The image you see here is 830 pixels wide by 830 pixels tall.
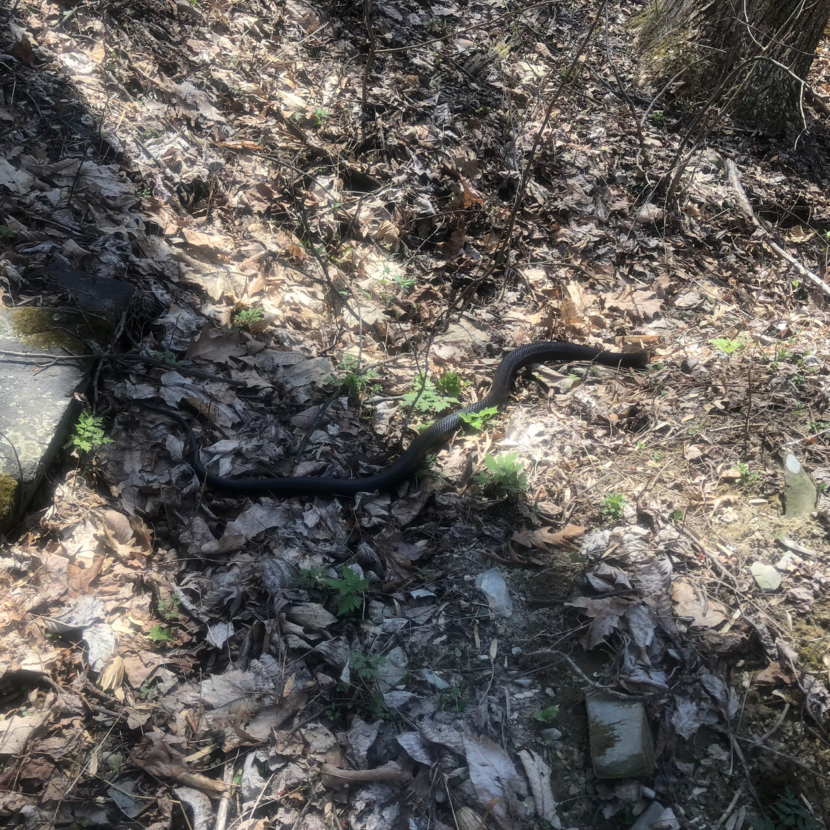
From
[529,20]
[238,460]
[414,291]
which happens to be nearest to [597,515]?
[238,460]

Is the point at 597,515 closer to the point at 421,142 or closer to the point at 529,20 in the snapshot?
the point at 421,142

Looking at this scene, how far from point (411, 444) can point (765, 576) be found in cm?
208

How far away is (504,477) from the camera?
354 cm

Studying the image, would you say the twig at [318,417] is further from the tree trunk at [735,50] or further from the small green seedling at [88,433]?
the tree trunk at [735,50]

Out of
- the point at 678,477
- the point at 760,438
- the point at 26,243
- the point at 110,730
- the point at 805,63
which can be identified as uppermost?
the point at 805,63

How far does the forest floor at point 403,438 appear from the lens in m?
2.48

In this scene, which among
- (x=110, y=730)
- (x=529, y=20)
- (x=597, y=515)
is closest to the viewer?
(x=110, y=730)

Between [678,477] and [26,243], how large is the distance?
4275mm

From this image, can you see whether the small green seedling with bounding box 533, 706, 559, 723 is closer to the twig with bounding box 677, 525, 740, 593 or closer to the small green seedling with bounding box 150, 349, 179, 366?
the twig with bounding box 677, 525, 740, 593

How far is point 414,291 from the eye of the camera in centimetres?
508

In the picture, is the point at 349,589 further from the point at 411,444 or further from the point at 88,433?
the point at 88,433

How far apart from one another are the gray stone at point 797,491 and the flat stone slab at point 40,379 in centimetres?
387

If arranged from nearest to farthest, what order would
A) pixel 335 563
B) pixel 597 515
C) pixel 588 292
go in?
1. pixel 335 563
2. pixel 597 515
3. pixel 588 292

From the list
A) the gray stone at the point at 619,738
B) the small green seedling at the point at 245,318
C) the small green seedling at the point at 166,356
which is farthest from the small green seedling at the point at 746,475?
the small green seedling at the point at 166,356
